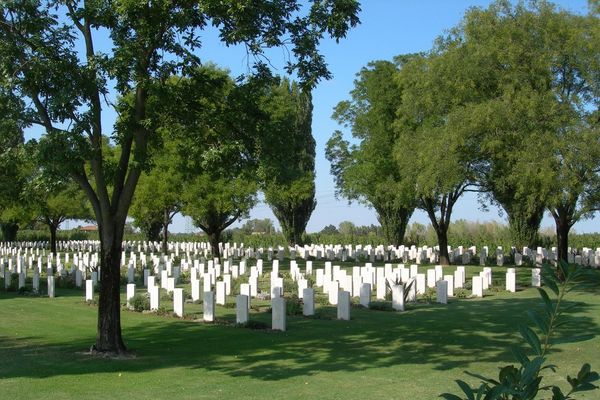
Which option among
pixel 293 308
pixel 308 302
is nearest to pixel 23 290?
pixel 293 308

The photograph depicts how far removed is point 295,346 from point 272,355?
0.91 m

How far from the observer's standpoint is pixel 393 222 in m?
43.2

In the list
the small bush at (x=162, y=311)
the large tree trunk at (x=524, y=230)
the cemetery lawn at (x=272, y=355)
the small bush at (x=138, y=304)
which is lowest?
the cemetery lawn at (x=272, y=355)

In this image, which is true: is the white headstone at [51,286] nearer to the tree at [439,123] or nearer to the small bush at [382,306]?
the small bush at [382,306]

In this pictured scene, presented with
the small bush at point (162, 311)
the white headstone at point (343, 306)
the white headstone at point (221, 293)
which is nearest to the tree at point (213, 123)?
the white headstone at point (343, 306)

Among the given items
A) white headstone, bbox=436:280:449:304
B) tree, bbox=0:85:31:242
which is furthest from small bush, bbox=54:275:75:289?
white headstone, bbox=436:280:449:304

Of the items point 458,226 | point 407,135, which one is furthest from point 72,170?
point 458,226

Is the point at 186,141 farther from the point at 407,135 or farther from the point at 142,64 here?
the point at 407,135

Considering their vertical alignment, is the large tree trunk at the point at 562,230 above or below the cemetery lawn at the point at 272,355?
above

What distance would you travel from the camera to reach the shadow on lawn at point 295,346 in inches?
392

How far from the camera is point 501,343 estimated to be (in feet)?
39.0

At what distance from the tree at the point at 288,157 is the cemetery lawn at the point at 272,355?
10.1 feet

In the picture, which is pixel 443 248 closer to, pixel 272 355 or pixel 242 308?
pixel 242 308

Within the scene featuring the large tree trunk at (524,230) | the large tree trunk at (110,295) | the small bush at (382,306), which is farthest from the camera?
the large tree trunk at (524,230)
